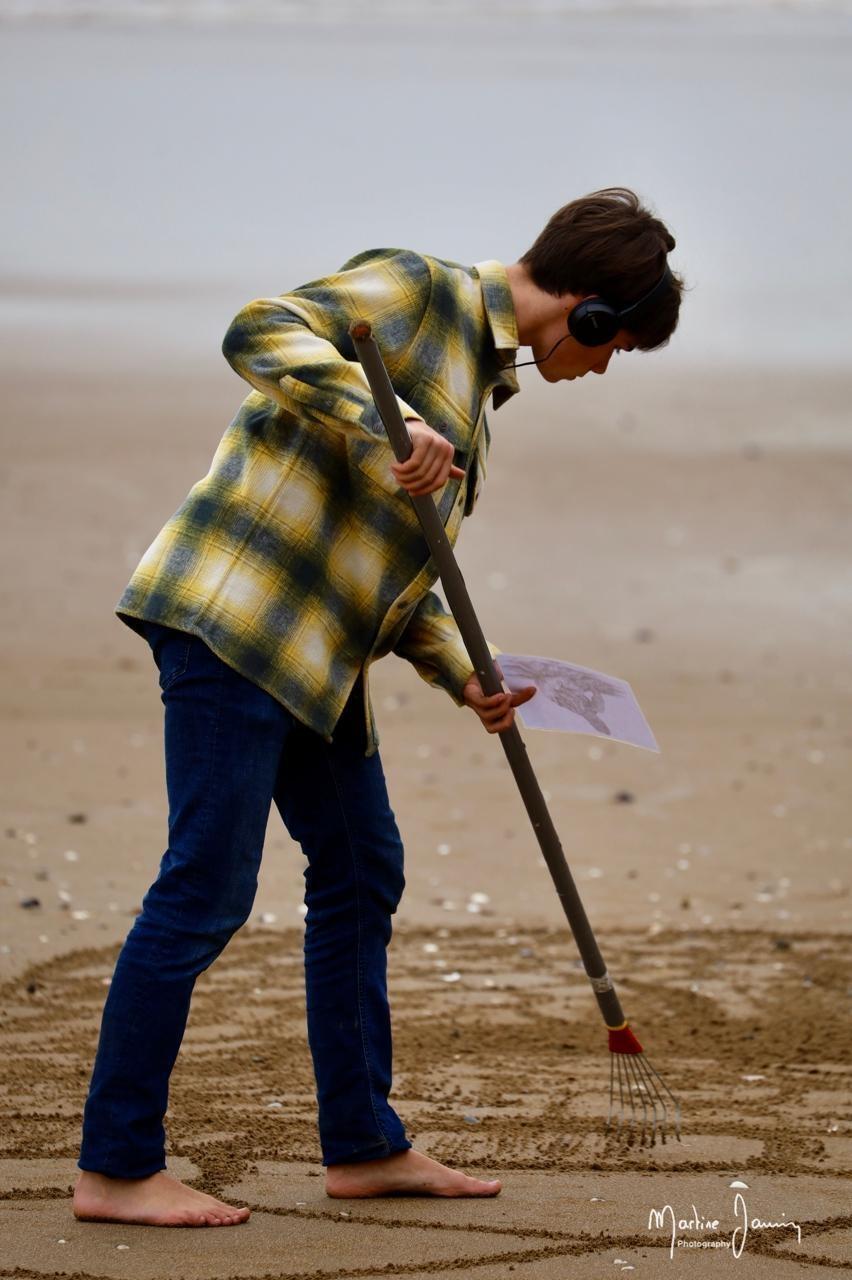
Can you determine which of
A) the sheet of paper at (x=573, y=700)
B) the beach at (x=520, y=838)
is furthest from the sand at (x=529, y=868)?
the sheet of paper at (x=573, y=700)

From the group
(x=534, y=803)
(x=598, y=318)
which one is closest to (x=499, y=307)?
(x=598, y=318)

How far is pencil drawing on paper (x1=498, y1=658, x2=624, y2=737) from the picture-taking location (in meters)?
2.92

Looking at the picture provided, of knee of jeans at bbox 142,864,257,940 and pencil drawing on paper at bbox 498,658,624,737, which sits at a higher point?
pencil drawing on paper at bbox 498,658,624,737

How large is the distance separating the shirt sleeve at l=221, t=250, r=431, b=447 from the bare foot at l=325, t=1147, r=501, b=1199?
1.14 metres

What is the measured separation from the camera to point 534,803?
287 cm

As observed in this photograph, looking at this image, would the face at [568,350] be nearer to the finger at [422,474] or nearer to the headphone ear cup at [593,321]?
the headphone ear cup at [593,321]

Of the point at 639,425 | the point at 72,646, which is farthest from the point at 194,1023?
the point at 639,425

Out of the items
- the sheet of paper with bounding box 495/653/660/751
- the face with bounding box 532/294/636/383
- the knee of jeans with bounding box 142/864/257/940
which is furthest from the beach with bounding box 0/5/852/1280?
the face with bounding box 532/294/636/383

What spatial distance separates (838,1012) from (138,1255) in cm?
214

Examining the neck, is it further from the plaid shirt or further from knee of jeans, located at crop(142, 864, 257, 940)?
knee of jeans, located at crop(142, 864, 257, 940)

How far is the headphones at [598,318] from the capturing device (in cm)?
263

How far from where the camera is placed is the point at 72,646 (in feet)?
28.5

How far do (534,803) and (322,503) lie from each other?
63 centimetres

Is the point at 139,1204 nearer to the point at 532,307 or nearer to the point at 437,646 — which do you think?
the point at 437,646
